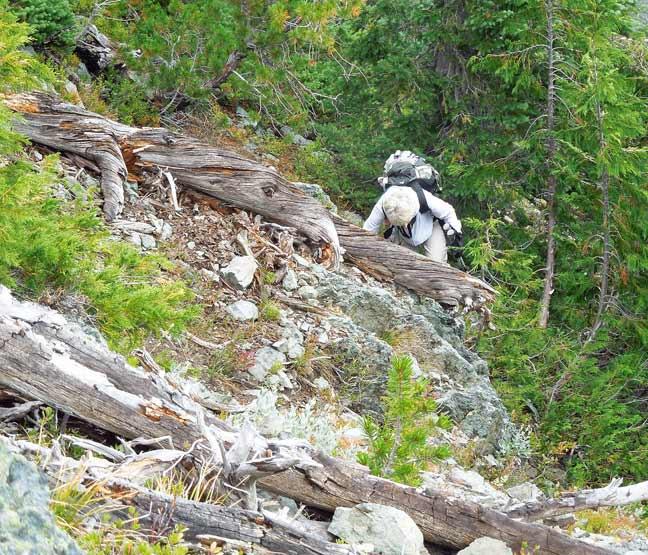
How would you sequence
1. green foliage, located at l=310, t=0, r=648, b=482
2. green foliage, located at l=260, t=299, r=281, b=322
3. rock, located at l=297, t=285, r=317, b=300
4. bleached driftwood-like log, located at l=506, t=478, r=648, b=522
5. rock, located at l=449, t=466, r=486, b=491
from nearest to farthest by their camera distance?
bleached driftwood-like log, located at l=506, t=478, r=648, b=522 < rock, located at l=449, t=466, r=486, b=491 < green foliage, located at l=260, t=299, r=281, b=322 < rock, located at l=297, t=285, r=317, b=300 < green foliage, located at l=310, t=0, r=648, b=482

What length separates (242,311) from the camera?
25.4 feet

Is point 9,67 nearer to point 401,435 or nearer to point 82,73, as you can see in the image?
point 401,435

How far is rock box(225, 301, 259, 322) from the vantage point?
7691 mm

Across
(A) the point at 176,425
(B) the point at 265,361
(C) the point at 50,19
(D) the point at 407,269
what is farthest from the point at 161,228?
(A) the point at 176,425

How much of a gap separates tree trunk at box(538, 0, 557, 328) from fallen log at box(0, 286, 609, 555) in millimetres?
8601

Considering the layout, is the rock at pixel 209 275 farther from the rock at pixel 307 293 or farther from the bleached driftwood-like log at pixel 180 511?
the bleached driftwood-like log at pixel 180 511

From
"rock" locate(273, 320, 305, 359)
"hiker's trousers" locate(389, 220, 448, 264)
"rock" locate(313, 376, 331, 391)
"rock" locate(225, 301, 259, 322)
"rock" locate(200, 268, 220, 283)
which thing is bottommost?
"rock" locate(313, 376, 331, 391)

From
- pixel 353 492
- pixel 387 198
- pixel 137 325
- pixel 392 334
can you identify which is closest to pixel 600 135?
pixel 387 198

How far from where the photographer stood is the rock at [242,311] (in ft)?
25.2

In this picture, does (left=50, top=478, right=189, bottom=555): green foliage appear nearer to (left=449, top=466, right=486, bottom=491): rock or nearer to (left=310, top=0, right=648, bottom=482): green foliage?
(left=449, top=466, right=486, bottom=491): rock

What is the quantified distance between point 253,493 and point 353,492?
644 millimetres

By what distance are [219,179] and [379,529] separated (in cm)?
565

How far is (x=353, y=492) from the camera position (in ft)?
13.4

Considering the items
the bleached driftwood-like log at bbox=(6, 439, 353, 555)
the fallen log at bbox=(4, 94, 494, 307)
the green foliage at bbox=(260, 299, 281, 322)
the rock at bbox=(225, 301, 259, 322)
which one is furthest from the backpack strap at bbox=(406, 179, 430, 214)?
the bleached driftwood-like log at bbox=(6, 439, 353, 555)
